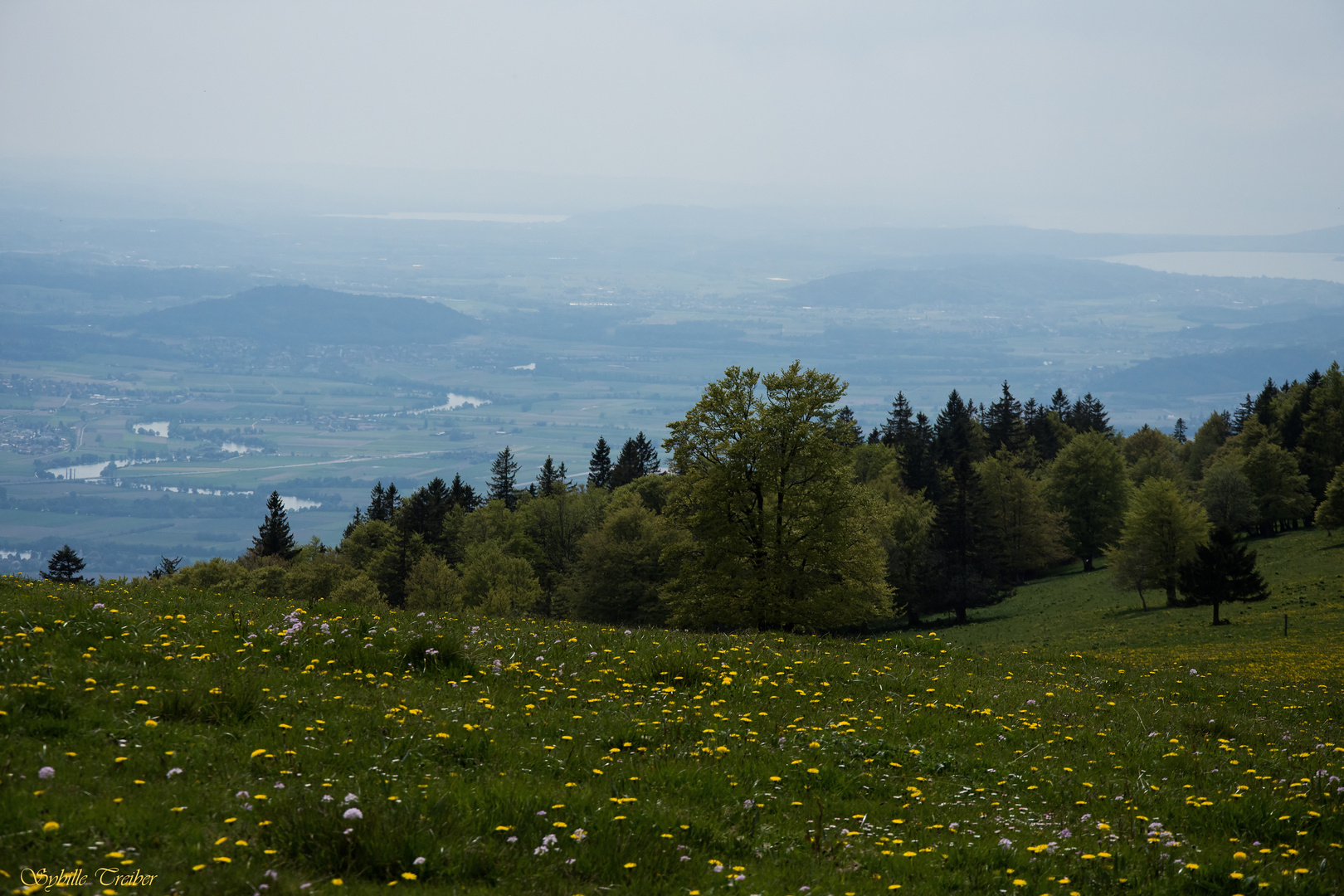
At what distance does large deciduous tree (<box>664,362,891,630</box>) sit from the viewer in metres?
33.6

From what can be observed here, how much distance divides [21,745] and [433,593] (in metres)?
64.7

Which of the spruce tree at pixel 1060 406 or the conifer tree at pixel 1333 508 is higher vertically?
the spruce tree at pixel 1060 406

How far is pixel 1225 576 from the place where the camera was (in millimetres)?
50781

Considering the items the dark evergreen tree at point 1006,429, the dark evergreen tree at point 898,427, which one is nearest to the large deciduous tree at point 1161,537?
the dark evergreen tree at point 1006,429

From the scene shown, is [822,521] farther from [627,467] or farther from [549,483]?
[627,467]

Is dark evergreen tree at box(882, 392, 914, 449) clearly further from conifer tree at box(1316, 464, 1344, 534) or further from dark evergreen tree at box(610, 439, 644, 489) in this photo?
conifer tree at box(1316, 464, 1344, 534)

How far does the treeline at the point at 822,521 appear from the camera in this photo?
113ft

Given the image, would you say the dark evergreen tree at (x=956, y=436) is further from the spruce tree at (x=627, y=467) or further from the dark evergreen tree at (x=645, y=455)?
the spruce tree at (x=627, y=467)

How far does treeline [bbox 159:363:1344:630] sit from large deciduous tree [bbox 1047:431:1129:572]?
223mm

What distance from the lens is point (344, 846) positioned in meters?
6.19

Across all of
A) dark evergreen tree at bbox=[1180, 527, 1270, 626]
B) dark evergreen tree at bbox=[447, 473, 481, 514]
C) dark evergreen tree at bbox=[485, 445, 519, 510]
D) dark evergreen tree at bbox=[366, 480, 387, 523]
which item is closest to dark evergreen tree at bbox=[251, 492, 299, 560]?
dark evergreen tree at bbox=[366, 480, 387, 523]

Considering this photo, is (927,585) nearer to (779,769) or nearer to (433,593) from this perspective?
(433,593)

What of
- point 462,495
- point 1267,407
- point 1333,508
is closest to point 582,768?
point 1333,508

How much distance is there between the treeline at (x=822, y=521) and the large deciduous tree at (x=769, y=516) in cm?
9
